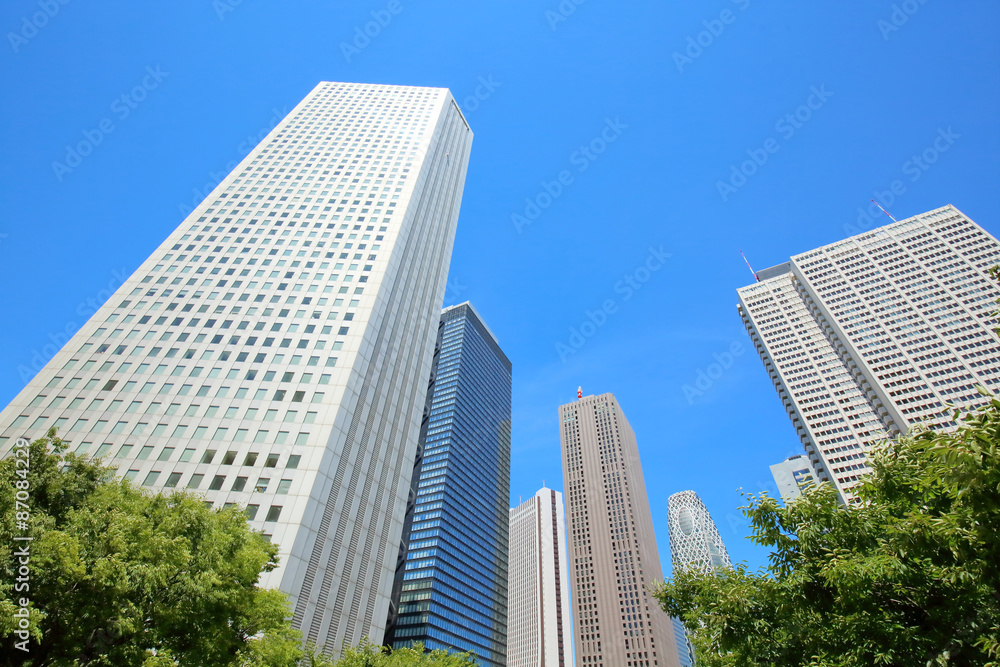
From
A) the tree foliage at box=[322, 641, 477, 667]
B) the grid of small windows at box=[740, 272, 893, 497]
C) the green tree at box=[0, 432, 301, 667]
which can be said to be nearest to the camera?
the green tree at box=[0, 432, 301, 667]

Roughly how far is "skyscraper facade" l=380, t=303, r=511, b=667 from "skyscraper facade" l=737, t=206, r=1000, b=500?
9222 centimetres

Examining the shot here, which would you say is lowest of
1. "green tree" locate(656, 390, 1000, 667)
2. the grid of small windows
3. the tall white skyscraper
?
"green tree" locate(656, 390, 1000, 667)

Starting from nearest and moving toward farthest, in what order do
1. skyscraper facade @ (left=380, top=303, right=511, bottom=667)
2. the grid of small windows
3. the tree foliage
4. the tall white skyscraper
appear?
the tree foliage < the tall white skyscraper < the grid of small windows < skyscraper facade @ (left=380, top=303, right=511, bottom=667)

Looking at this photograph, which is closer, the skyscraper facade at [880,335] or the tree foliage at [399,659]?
the tree foliage at [399,659]

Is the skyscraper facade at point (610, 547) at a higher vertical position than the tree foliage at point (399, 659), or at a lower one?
higher

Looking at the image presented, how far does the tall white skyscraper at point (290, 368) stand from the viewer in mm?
39656

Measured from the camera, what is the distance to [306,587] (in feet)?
119

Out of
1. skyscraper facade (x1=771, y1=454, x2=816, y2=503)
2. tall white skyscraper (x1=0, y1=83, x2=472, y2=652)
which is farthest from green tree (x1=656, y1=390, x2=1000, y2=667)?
skyscraper facade (x1=771, y1=454, x2=816, y2=503)

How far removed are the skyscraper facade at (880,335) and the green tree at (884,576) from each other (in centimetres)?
10881

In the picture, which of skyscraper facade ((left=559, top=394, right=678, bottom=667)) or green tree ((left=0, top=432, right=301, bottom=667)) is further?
skyscraper facade ((left=559, top=394, right=678, bottom=667))

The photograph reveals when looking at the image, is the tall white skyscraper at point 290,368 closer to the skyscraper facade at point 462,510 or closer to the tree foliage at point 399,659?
the tree foliage at point 399,659

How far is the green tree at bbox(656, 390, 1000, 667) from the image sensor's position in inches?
355

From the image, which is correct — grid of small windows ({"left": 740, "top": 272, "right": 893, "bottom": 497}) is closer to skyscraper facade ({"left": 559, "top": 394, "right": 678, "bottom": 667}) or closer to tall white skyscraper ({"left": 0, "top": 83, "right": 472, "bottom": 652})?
skyscraper facade ({"left": 559, "top": 394, "right": 678, "bottom": 667})

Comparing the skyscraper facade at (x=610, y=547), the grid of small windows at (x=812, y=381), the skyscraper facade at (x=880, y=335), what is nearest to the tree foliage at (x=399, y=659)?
the grid of small windows at (x=812, y=381)
